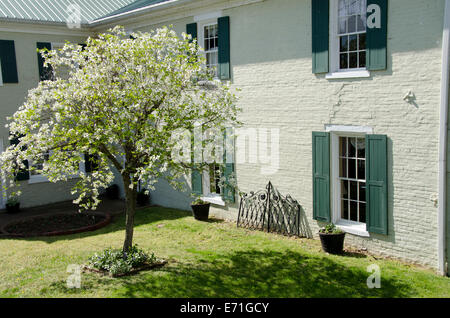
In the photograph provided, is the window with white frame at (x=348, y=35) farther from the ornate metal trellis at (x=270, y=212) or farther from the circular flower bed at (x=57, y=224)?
the circular flower bed at (x=57, y=224)

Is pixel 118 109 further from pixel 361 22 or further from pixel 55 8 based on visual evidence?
pixel 55 8

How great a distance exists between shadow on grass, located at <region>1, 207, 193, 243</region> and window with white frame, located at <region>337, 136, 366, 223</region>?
5.12m

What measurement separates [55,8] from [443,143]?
45.5 feet

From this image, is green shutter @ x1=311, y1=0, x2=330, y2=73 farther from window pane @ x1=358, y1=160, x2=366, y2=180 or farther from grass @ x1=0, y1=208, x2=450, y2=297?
grass @ x1=0, y1=208, x2=450, y2=297

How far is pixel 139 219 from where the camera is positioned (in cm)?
1370

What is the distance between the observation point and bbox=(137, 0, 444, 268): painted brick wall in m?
8.77

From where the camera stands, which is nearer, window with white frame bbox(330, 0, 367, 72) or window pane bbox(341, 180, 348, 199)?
window with white frame bbox(330, 0, 367, 72)

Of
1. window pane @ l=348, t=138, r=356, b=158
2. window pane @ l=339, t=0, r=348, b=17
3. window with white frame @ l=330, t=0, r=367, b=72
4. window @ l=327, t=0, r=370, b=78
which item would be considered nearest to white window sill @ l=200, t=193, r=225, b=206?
window pane @ l=348, t=138, r=356, b=158

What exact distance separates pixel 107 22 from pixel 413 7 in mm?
10420

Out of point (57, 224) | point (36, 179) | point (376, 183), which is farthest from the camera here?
point (36, 179)

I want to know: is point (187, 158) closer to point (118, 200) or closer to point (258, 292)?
point (258, 292)

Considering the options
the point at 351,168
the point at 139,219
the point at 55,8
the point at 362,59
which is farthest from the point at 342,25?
the point at 55,8

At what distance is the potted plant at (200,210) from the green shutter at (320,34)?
16.1 ft

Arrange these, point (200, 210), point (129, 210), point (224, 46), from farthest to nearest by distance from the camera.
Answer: point (200, 210) → point (224, 46) → point (129, 210)
